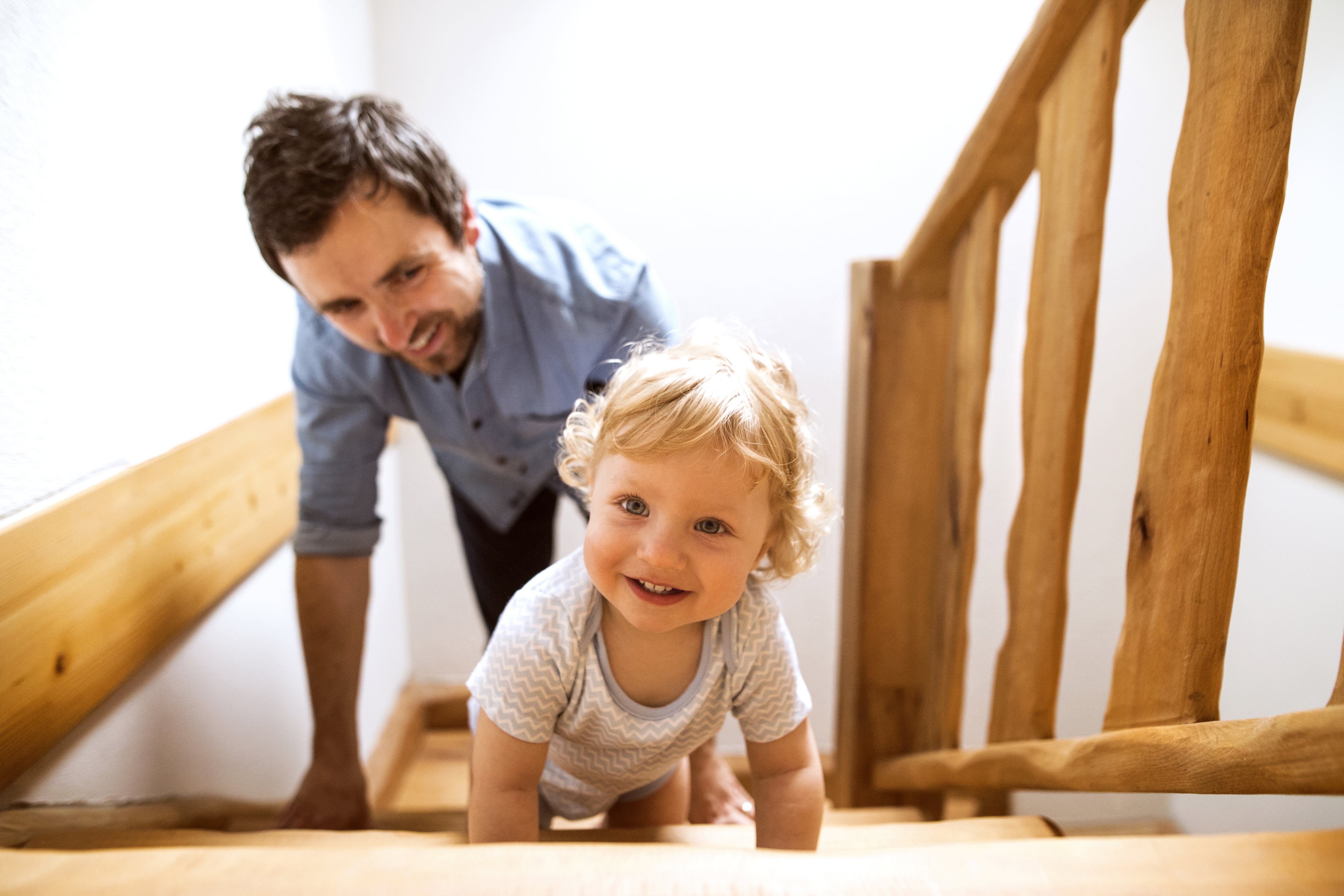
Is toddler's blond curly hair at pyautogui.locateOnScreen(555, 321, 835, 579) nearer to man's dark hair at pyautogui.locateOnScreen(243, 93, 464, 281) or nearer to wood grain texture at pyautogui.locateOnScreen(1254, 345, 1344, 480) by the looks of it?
man's dark hair at pyautogui.locateOnScreen(243, 93, 464, 281)

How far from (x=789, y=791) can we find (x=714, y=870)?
0.31 meters

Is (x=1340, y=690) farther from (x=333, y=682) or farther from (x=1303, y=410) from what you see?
(x=333, y=682)

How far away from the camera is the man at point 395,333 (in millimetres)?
964

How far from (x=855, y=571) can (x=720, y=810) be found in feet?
1.55

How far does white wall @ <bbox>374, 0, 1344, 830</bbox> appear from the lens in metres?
1.77

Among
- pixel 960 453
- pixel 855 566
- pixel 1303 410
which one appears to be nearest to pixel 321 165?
pixel 960 453

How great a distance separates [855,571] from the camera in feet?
4.83

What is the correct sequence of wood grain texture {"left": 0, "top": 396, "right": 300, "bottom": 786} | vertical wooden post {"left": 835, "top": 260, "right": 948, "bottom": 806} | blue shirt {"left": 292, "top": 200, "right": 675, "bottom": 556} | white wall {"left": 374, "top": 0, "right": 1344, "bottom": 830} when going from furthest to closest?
white wall {"left": 374, "top": 0, "right": 1344, "bottom": 830}
vertical wooden post {"left": 835, "top": 260, "right": 948, "bottom": 806}
blue shirt {"left": 292, "top": 200, "right": 675, "bottom": 556}
wood grain texture {"left": 0, "top": 396, "right": 300, "bottom": 786}

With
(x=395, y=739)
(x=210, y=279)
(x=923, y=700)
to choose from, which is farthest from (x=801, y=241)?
(x=395, y=739)

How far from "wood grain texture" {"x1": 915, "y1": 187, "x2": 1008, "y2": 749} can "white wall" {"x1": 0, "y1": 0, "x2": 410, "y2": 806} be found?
1.02 m

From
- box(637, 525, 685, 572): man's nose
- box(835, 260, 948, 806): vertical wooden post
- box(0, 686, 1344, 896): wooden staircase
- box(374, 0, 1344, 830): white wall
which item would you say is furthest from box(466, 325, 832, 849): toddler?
box(374, 0, 1344, 830): white wall

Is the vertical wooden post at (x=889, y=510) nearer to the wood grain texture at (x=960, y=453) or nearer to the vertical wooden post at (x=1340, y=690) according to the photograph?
the wood grain texture at (x=960, y=453)

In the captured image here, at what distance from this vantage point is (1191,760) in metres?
0.65

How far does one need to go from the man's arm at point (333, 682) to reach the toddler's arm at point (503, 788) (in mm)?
507
